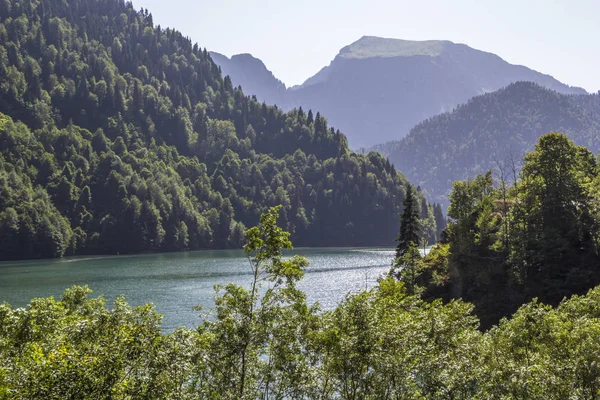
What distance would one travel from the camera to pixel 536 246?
74.4 m

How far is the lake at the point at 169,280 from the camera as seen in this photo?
3834 inches

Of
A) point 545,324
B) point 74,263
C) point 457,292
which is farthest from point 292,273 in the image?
point 74,263

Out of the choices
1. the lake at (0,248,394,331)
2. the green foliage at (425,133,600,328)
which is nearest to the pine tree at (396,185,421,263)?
the lake at (0,248,394,331)

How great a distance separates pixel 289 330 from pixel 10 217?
199 metres

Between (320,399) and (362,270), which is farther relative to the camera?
(362,270)

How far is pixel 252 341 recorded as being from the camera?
82.1ft

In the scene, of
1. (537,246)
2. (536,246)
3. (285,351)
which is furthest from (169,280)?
(285,351)

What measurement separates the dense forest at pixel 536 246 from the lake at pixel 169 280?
60.4 feet

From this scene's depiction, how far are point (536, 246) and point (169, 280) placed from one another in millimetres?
84918

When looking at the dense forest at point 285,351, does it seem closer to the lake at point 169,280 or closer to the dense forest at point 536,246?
the dense forest at point 536,246

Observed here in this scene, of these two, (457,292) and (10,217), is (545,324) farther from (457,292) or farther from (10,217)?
(10,217)

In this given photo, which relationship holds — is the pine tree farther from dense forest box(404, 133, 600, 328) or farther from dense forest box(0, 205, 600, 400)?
dense forest box(0, 205, 600, 400)

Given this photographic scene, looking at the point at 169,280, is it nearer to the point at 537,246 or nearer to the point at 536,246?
the point at 536,246

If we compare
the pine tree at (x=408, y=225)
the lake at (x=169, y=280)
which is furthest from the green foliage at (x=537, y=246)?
the lake at (x=169, y=280)
